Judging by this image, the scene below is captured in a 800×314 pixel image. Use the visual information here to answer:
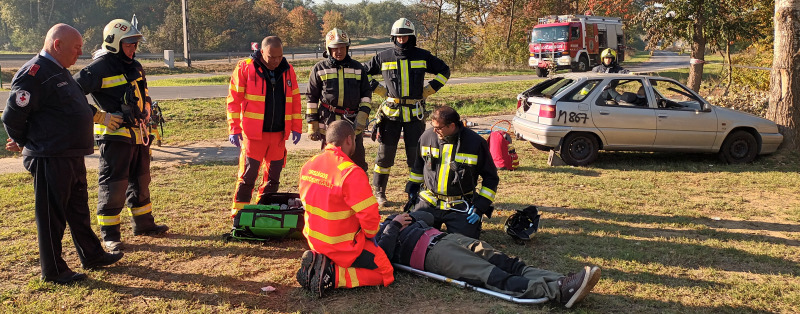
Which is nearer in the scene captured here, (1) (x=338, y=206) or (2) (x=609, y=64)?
(1) (x=338, y=206)

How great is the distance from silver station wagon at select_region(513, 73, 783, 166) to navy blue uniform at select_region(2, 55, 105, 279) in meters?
6.59

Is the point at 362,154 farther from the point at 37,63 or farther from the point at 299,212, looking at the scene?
the point at 37,63

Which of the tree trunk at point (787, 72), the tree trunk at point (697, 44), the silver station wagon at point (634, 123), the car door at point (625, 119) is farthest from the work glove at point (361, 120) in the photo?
the tree trunk at point (697, 44)

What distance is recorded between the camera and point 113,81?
213 inches

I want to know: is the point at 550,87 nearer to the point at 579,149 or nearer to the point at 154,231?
the point at 579,149

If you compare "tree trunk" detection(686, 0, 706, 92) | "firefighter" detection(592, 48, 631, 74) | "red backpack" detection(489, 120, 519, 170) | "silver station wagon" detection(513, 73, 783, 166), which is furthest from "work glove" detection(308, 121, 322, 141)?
"tree trunk" detection(686, 0, 706, 92)

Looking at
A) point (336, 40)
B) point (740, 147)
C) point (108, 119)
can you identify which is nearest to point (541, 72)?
point (740, 147)

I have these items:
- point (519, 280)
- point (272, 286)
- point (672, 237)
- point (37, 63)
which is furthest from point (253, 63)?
point (672, 237)

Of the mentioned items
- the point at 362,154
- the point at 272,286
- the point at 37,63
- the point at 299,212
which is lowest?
the point at 272,286

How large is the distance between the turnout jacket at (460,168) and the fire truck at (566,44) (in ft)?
73.9

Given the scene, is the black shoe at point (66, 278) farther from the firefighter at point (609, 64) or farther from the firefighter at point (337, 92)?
the firefighter at point (609, 64)

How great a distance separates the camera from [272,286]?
471 cm

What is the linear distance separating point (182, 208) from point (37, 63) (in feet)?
9.17

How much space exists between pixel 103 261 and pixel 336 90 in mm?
2814
